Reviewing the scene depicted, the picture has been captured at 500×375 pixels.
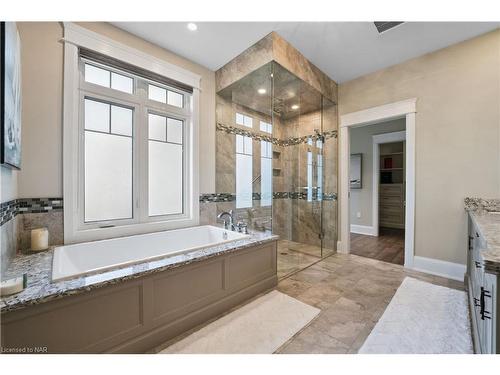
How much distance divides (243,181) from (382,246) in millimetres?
2740

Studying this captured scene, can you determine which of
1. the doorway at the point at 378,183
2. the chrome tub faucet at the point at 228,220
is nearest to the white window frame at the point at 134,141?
the chrome tub faucet at the point at 228,220

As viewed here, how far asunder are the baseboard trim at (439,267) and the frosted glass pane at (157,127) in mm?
3579

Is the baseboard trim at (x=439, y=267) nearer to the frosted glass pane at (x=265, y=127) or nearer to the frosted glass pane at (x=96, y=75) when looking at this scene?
the frosted glass pane at (x=265, y=127)

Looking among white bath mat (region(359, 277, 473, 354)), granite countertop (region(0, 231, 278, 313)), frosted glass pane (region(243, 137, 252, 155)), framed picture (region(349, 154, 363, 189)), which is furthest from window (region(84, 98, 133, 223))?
framed picture (region(349, 154, 363, 189))

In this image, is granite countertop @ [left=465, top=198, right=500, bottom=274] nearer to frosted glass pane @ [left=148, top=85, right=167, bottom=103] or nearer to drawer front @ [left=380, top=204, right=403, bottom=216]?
drawer front @ [left=380, top=204, right=403, bottom=216]

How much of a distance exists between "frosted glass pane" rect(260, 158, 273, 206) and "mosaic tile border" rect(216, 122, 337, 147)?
361mm

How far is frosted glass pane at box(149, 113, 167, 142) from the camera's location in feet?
8.16

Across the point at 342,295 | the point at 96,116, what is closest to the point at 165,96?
the point at 96,116

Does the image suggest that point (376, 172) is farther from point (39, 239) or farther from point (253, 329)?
point (39, 239)

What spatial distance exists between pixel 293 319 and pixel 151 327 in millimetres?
1052

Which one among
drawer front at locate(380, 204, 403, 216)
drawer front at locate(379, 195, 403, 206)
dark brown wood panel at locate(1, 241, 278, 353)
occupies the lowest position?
dark brown wood panel at locate(1, 241, 278, 353)
